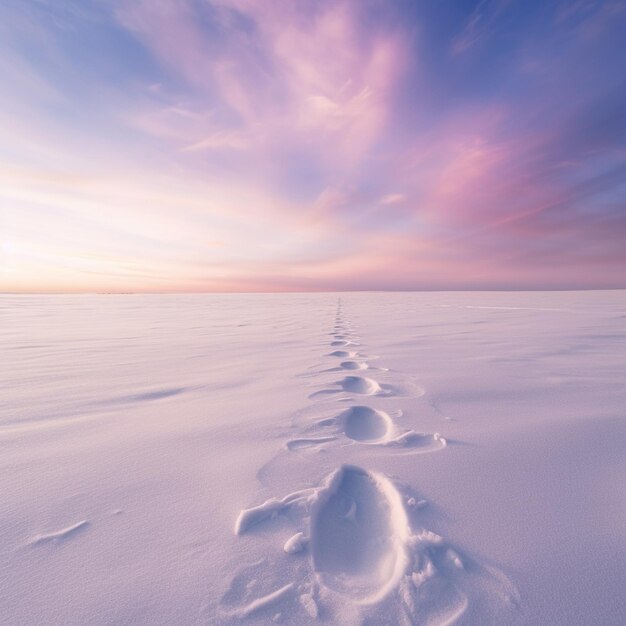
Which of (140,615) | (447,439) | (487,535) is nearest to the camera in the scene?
(140,615)

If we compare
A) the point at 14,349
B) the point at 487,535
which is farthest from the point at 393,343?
the point at 14,349

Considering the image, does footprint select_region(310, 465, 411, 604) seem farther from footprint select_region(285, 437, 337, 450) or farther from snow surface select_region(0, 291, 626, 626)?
footprint select_region(285, 437, 337, 450)

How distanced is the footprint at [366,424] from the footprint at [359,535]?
1.30 ft

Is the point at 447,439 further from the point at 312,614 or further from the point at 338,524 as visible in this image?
the point at 312,614

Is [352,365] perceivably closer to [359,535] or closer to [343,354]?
[343,354]

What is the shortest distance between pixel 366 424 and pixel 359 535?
0.94 meters

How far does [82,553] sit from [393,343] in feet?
14.6

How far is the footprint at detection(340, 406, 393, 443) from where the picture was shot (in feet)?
5.90

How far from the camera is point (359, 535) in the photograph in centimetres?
108

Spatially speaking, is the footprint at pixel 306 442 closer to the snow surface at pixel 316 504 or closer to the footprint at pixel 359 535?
the snow surface at pixel 316 504

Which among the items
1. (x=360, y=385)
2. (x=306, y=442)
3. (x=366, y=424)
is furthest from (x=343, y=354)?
(x=306, y=442)

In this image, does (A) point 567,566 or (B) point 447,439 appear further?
(B) point 447,439

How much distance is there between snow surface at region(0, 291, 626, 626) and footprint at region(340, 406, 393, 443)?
0.05ft

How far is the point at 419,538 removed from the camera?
1.01 meters
